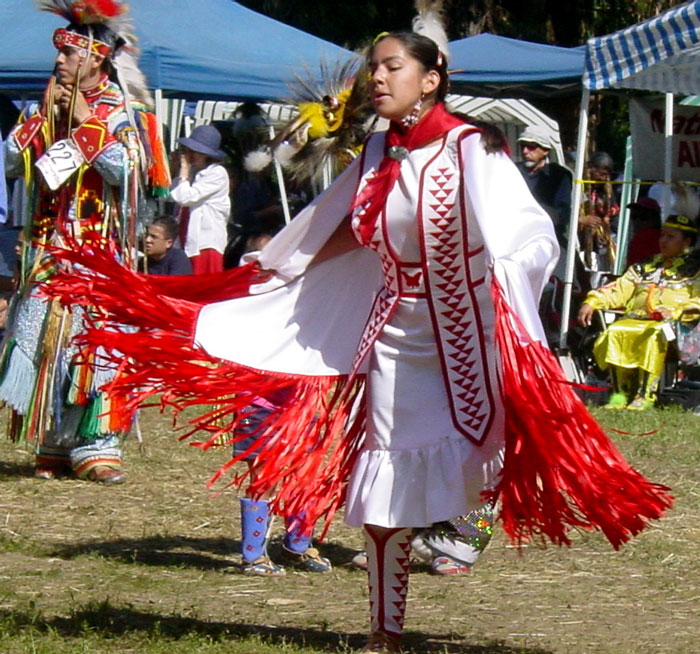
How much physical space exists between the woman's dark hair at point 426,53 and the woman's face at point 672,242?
5.13 m

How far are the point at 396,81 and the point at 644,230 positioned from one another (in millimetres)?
6073

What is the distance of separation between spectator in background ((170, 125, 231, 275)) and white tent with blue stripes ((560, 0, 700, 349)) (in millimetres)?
2395

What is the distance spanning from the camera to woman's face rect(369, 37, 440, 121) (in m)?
3.53

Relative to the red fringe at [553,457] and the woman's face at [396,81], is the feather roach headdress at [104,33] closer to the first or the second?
the woman's face at [396,81]

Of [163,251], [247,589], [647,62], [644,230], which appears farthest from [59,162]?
[644,230]

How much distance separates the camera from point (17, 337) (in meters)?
5.72

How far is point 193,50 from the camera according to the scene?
9.92 metres

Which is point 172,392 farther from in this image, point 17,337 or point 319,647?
point 17,337

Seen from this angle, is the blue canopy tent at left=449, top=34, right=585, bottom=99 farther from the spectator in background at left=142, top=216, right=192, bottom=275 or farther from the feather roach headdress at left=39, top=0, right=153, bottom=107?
the feather roach headdress at left=39, top=0, right=153, bottom=107

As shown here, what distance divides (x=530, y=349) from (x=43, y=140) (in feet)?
9.56

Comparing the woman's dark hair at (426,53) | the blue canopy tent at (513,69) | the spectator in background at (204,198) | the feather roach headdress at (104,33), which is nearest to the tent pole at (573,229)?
the blue canopy tent at (513,69)

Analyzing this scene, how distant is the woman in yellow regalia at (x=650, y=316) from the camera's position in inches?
332

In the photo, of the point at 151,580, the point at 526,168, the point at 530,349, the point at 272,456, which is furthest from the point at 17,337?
the point at 526,168

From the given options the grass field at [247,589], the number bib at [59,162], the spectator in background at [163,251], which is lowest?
the grass field at [247,589]
